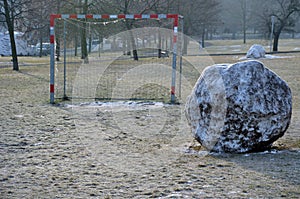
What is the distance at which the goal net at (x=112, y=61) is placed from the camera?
44.0 feet

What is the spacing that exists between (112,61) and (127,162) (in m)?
11.0

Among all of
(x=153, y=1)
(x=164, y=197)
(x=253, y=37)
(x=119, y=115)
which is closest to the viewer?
(x=164, y=197)

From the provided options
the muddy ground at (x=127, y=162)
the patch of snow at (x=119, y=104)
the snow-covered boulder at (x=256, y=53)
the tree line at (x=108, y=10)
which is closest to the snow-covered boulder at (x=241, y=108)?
the muddy ground at (x=127, y=162)

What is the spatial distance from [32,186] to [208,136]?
2739mm

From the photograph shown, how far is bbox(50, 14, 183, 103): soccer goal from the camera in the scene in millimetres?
13961

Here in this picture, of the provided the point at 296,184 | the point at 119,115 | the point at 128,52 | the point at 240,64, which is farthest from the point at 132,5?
the point at 296,184

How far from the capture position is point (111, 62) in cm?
1714

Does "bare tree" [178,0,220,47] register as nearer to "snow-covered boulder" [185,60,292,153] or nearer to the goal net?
the goal net

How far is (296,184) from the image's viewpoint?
17.2 feet

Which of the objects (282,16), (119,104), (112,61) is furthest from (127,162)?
(282,16)

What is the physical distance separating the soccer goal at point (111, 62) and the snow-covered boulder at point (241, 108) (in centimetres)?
563

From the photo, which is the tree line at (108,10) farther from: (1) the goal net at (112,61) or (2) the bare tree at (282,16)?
(1) the goal net at (112,61)

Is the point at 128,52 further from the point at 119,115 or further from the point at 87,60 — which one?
the point at 119,115

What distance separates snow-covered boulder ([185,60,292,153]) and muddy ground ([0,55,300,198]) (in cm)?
22
